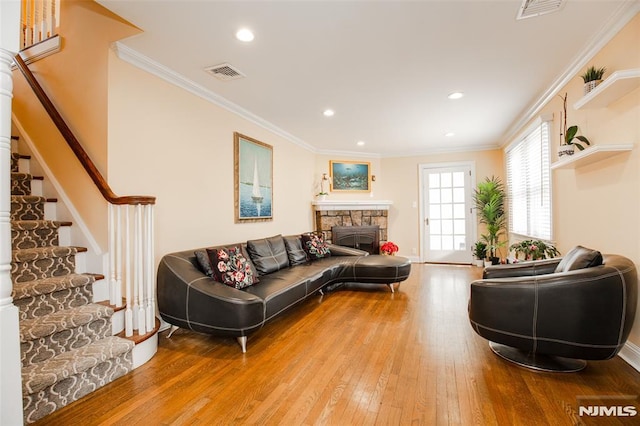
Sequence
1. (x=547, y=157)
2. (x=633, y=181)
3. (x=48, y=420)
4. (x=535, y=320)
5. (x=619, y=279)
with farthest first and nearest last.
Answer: (x=547, y=157) < (x=633, y=181) < (x=535, y=320) < (x=619, y=279) < (x=48, y=420)

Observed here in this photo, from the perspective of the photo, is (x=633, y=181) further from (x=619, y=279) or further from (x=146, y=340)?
(x=146, y=340)

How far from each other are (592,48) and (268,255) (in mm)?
3770

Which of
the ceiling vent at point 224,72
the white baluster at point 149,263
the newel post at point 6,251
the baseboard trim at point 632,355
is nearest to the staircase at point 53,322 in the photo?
the white baluster at point 149,263

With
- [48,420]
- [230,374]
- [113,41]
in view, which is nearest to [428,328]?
[230,374]

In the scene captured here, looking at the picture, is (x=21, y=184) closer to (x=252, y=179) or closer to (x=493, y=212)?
(x=252, y=179)

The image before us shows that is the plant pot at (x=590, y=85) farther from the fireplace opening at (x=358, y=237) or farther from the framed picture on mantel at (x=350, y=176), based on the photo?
the framed picture on mantel at (x=350, y=176)

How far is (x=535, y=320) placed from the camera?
6.59ft

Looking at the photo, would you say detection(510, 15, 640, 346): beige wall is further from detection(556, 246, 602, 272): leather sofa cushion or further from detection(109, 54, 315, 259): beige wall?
detection(109, 54, 315, 259): beige wall

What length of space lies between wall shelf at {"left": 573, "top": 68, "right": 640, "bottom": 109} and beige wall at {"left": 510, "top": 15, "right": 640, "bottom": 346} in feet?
0.18

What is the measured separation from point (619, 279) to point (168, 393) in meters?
2.89

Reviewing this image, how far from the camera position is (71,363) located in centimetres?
184

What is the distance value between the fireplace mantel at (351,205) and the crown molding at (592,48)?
3.13m

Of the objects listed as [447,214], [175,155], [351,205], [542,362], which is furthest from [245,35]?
[447,214]

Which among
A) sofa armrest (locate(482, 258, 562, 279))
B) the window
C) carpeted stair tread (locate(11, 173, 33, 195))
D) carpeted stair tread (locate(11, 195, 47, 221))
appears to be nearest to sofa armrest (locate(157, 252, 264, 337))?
carpeted stair tread (locate(11, 195, 47, 221))
